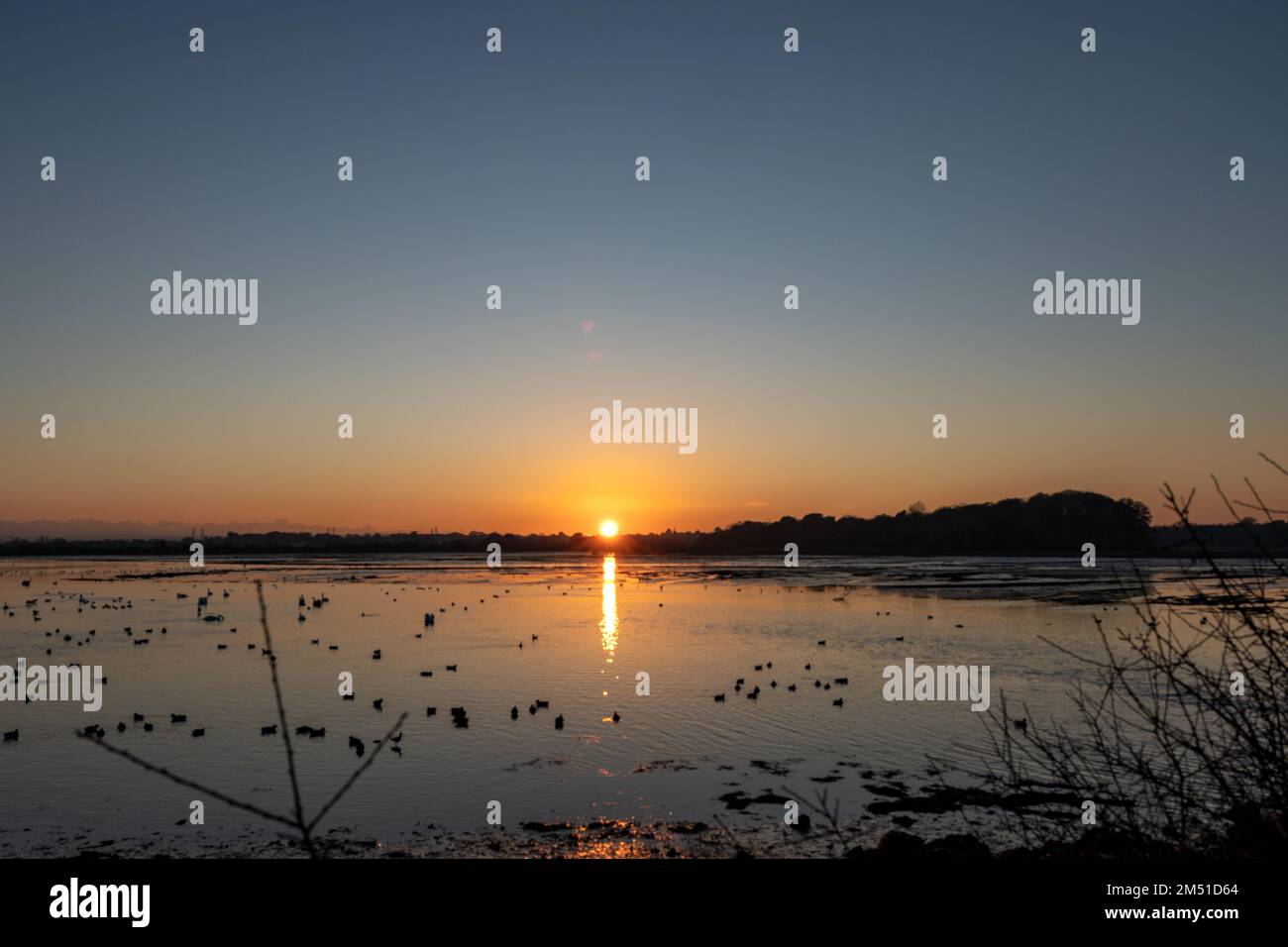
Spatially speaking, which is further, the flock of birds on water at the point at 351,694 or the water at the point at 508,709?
the flock of birds on water at the point at 351,694

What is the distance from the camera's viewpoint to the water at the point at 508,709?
15953 mm

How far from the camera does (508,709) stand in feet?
78.2

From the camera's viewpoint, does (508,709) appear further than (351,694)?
No

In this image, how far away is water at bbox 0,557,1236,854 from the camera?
16.0m

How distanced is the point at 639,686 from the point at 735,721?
555cm

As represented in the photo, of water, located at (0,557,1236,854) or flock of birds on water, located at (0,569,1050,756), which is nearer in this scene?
water, located at (0,557,1236,854)

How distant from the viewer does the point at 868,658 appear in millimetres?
32031
